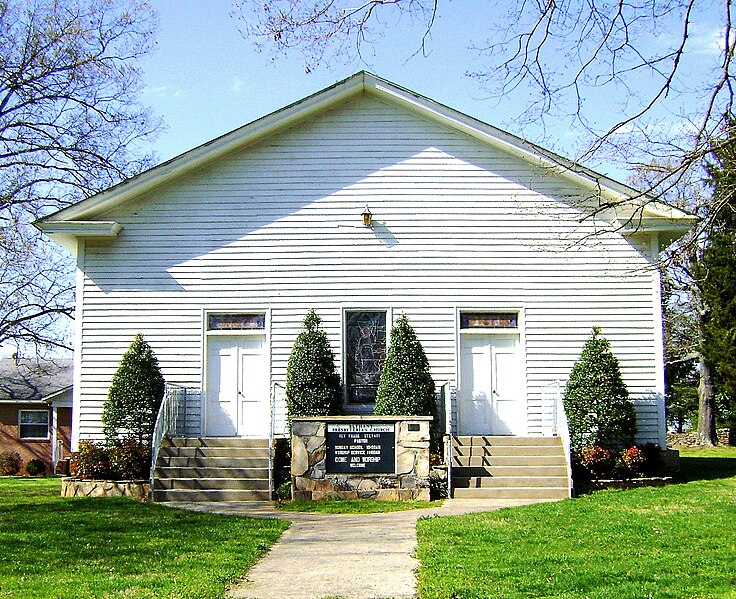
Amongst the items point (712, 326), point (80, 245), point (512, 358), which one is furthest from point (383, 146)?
point (712, 326)

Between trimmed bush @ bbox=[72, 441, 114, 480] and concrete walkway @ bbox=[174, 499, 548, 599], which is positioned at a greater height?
trimmed bush @ bbox=[72, 441, 114, 480]

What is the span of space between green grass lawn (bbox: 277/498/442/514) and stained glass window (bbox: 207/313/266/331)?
408cm

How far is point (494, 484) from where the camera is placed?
16.1m

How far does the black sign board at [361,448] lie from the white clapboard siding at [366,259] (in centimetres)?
233

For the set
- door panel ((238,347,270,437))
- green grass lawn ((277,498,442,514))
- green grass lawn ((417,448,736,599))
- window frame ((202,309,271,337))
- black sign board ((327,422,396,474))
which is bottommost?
green grass lawn ((277,498,442,514))

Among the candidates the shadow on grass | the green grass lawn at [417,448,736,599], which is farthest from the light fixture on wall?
the shadow on grass

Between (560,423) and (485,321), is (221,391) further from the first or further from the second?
(560,423)

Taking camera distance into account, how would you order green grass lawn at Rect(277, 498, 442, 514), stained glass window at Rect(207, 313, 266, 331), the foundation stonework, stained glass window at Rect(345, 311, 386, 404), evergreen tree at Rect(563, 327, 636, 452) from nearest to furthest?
green grass lawn at Rect(277, 498, 442, 514), the foundation stonework, evergreen tree at Rect(563, 327, 636, 452), stained glass window at Rect(345, 311, 386, 404), stained glass window at Rect(207, 313, 266, 331)

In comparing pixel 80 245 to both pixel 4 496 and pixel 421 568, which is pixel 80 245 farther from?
pixel 421 568

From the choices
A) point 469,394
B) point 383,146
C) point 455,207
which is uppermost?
point 383,146

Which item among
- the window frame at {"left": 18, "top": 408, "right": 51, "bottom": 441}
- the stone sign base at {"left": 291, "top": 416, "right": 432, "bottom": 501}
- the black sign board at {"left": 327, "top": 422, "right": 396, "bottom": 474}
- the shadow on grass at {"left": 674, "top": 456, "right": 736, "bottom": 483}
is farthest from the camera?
the window frame at {"left": 18, "top": 408, "right": 51, "bottom": 441}

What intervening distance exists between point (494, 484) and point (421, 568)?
686cm

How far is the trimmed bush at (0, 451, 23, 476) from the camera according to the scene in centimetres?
3534

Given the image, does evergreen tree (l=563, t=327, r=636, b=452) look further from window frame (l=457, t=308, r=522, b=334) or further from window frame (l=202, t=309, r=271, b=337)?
window frame (l=202, t=309, r=271, b=337)
